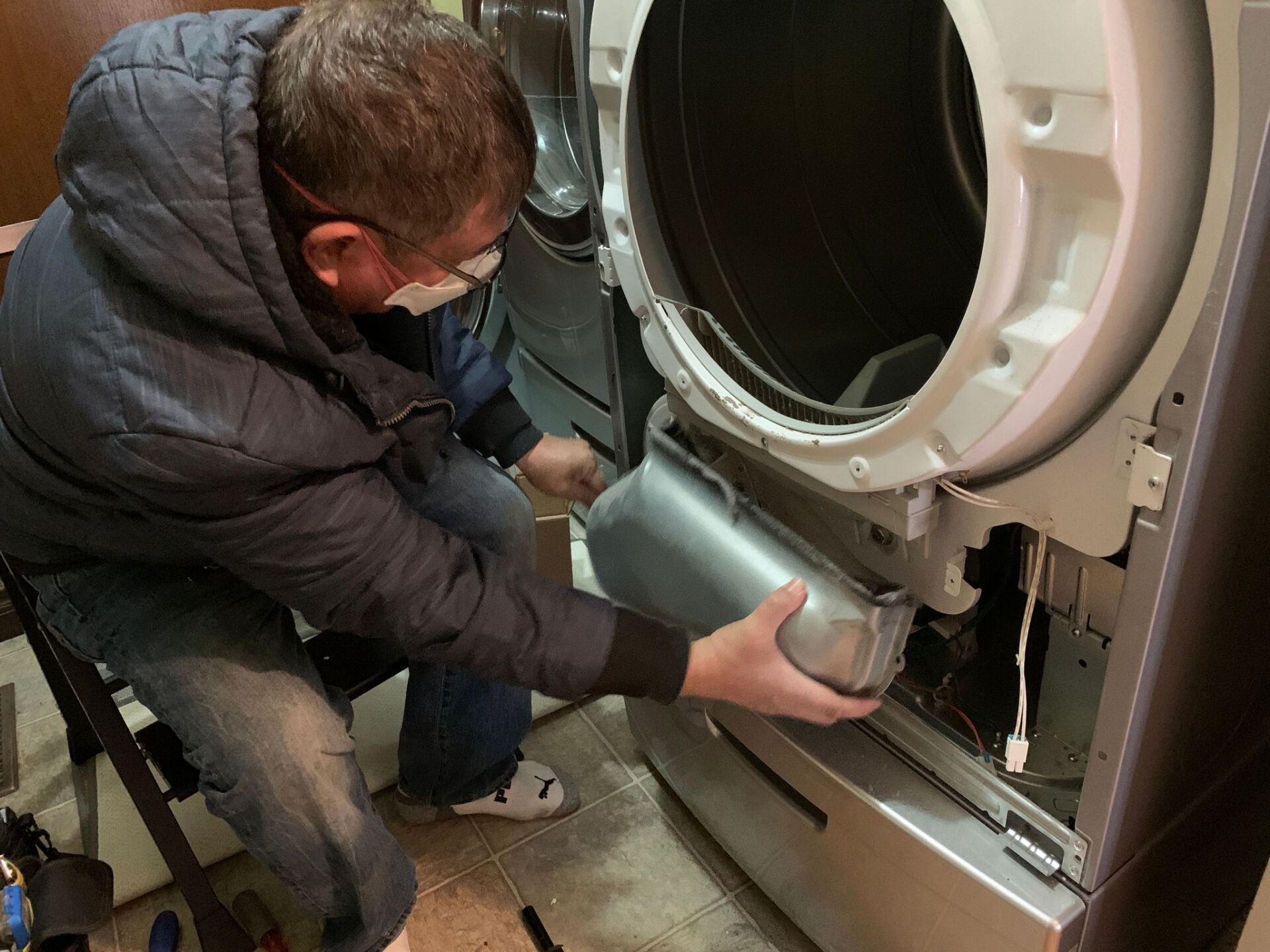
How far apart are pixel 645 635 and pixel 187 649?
0.43 metres

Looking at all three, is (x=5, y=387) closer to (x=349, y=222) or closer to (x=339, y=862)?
(x=349, y=222)

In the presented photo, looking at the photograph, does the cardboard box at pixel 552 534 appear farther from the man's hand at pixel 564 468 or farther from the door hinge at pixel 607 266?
the door hinge at pixel 607 266

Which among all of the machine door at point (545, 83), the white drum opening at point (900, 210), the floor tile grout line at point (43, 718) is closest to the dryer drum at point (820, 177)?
the white drum opening at point (900, 210)

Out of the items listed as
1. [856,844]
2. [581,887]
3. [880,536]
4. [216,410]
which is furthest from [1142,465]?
[581,887]

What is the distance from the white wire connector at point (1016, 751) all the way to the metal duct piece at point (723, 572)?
11cm

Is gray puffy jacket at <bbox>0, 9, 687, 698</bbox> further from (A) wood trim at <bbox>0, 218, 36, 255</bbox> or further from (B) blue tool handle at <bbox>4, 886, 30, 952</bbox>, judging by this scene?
(B) blue tool handle at <bbox>4, 886, 30, 952</bbox>

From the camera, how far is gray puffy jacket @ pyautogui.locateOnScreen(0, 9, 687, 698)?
2.08ft

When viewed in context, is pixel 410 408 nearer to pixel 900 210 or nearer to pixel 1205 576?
pixel 900 210

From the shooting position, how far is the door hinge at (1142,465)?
0.56 metres

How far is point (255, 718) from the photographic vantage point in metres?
0.87

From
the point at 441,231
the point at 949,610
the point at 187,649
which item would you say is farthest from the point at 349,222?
the point at 949,610

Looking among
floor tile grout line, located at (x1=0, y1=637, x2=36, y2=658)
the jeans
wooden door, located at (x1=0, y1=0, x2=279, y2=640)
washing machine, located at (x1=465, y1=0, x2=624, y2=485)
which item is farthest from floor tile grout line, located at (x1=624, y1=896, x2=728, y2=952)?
wooden door, located at (x1=0, y1=0, x2=279, y2=640)

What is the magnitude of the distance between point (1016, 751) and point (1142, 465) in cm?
29

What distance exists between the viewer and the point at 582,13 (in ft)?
2.89
